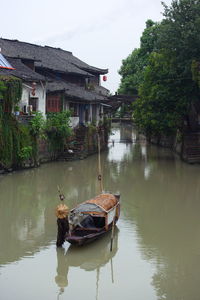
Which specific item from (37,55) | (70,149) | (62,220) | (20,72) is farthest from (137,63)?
(62,220)

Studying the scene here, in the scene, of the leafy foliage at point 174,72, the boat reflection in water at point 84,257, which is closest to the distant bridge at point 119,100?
the leafy foliage at point 174,72

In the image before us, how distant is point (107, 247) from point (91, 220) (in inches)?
42.9

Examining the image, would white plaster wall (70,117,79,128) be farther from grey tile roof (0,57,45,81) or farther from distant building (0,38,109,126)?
grey tile roof (0,57,45,81)

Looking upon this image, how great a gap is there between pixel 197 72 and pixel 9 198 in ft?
54.5

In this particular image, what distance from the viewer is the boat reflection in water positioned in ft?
41.3

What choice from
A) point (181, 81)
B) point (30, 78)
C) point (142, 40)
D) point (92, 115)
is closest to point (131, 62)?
point (142, 40)

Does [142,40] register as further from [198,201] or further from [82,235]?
[82,235]

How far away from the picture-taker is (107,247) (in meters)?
14.6

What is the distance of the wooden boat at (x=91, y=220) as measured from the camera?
46.0 feet

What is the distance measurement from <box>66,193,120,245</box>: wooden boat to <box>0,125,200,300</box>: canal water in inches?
19.0

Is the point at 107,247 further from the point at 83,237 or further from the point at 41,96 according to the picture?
the point at 41,96

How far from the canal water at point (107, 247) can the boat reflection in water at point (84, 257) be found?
0.09 feet

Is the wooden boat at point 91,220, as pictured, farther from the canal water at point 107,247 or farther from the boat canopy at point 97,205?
the canal water at point 107,247


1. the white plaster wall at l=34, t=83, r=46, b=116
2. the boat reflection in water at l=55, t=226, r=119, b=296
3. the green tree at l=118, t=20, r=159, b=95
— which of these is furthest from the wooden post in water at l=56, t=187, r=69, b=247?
the green tree at l=118, t=20, r=159, b=95
